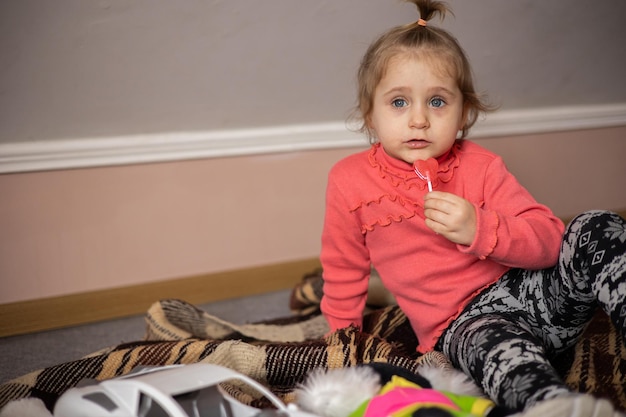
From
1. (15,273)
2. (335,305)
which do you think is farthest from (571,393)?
(15,273)

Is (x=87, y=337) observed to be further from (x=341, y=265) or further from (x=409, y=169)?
(x=409, y=169)

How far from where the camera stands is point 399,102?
1.13 m

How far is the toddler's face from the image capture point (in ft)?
3.59

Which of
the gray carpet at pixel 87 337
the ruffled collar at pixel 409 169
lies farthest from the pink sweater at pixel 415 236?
the gray carpet at pixel 87 337

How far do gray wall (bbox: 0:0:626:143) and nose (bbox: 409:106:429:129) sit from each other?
0.49 m

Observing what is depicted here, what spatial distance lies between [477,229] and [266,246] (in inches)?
38.1

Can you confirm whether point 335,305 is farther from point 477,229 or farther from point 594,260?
point 594,260

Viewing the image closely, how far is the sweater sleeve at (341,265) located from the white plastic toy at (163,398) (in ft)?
1.44

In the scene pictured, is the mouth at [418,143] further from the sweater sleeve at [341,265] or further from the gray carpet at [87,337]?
the gray carpet at [87,337]

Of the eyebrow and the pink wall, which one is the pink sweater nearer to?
the eyebrow

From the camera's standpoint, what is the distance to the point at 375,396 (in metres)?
0.82

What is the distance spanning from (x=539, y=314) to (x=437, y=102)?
0.38 m

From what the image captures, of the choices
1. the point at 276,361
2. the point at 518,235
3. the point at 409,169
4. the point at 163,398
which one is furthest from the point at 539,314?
the point at 163,398

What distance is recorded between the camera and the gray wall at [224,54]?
4.53ft
